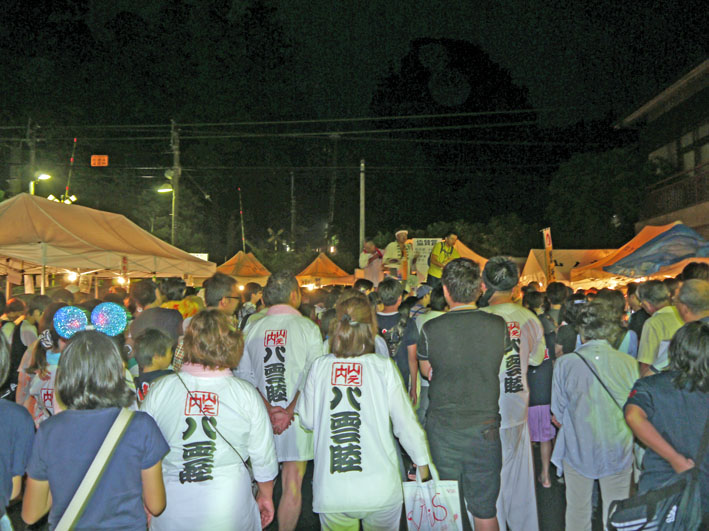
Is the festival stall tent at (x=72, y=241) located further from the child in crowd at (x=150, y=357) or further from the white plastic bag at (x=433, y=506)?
the white plastic bag at (x=433, y=506)

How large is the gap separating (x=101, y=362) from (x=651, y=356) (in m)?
4.54

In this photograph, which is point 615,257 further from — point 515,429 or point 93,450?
point 93,450

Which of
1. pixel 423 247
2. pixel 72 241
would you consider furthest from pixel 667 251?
pixel 72 241

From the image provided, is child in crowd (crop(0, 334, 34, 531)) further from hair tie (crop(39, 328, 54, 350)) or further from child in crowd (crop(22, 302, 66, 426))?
hair tie (crop(39, 328, 54, 350))

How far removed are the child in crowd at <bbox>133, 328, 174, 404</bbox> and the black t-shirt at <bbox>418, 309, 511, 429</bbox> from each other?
1999 millimetres

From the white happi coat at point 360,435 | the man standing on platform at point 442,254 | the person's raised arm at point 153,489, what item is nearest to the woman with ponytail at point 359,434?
the white happi coat at point 360,435

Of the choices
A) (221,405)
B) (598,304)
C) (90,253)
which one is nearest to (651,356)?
(598,304)

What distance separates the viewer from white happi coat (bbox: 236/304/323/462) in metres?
5.35

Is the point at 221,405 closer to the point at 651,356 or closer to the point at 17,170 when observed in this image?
the point at 651,356

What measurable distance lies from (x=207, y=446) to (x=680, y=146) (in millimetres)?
22280

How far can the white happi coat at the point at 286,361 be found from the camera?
535cm

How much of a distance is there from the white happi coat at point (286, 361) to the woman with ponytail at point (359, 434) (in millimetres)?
1322

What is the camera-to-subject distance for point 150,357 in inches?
184

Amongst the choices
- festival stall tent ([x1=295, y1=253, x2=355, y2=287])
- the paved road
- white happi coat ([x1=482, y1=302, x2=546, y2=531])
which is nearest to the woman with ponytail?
white happi coat ([x1=482, y1=302, x2=546, y2=531])
